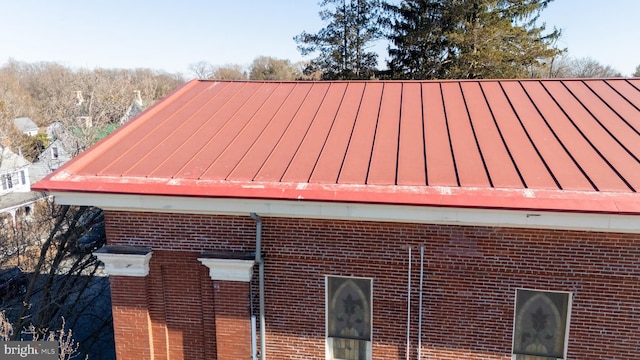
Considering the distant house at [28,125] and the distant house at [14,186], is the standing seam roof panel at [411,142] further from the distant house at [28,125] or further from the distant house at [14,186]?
the distant house at [28,125]

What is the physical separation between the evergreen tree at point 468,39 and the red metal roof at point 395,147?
1305 centimetres

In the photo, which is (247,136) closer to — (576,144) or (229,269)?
(229,269)

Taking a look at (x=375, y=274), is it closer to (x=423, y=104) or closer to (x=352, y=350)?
(x=352, y=350)

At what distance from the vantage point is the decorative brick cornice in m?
6.19

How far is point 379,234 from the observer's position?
18.7 feet

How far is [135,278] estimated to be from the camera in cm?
634

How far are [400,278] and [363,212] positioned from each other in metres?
1.16

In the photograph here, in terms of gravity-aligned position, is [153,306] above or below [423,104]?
below

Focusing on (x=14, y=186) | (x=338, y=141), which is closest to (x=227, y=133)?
(x=338, y=141)

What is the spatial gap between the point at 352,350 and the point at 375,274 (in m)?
1.29

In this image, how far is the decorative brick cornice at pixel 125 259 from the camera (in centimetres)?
619

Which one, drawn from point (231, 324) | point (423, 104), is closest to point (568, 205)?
point (423, 104)

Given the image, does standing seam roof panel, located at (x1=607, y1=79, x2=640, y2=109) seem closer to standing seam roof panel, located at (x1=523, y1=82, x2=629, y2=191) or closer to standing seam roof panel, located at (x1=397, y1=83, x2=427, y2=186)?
standing seam roof panel, located at (x1=523, y1=82, x2=629, y2=191)

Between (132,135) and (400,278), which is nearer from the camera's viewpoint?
(400,278)
